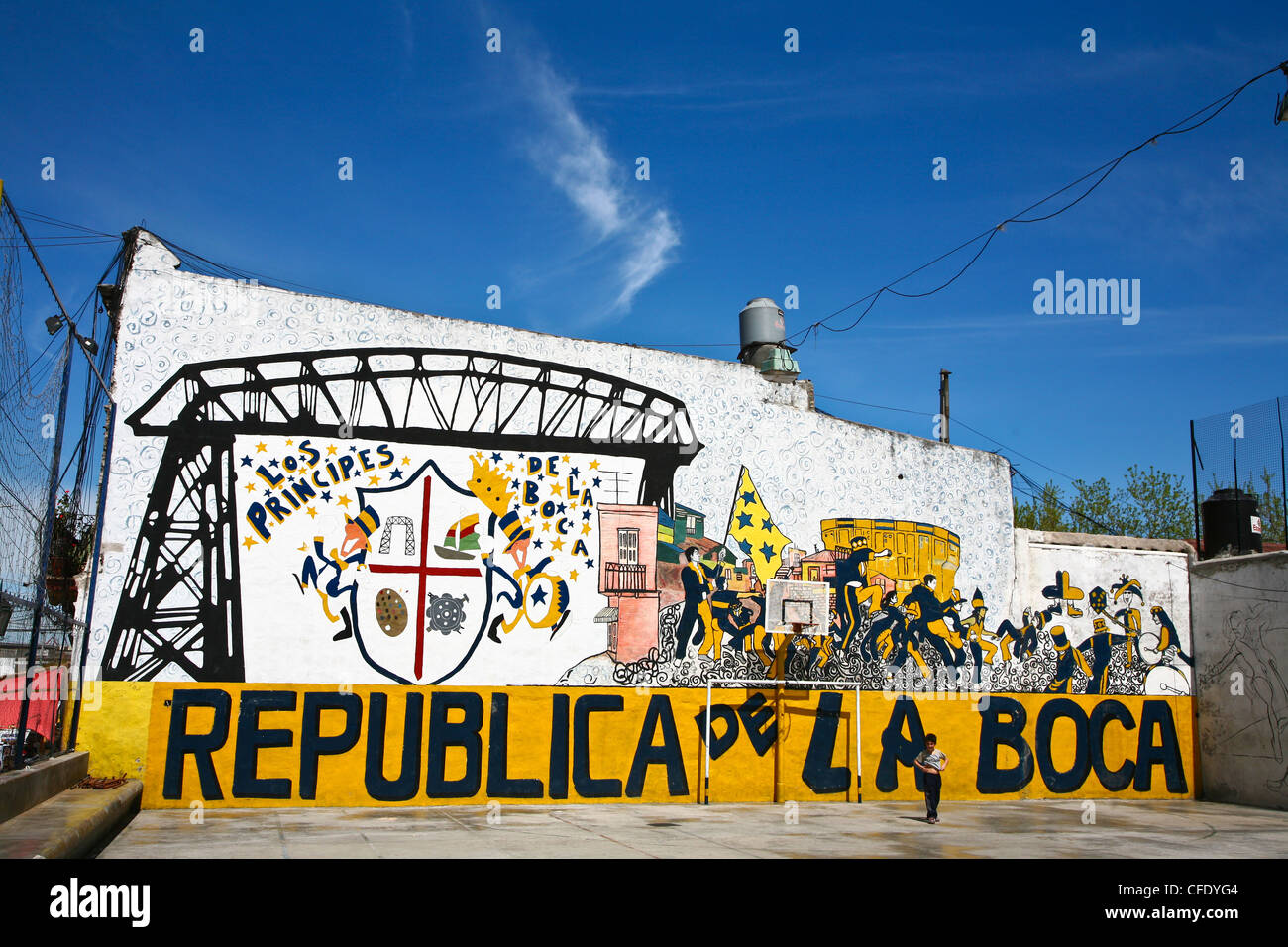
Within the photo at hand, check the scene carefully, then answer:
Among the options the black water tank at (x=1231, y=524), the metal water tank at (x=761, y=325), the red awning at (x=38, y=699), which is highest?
the metal water tank at (x=761, y=325)

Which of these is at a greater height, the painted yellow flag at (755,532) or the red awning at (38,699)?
the painted yellow flag at (755,532)

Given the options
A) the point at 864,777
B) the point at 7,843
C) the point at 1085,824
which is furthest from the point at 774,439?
the point at 7,843

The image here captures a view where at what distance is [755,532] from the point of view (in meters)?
17.5

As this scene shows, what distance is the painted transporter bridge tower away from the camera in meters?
14.2

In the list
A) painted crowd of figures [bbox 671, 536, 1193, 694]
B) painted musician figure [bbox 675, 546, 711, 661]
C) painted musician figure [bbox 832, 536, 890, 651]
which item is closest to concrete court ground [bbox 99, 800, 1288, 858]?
painted crowd of figures [bbox 671, 536, 1193, 694]

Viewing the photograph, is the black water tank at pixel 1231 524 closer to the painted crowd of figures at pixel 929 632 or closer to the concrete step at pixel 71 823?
the painted crowd of figures at pixel 929 632

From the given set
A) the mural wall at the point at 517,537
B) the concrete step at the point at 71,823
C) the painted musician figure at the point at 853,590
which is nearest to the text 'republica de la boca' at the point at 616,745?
the mural wall at the point at 517,537

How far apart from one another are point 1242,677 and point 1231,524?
3.24m

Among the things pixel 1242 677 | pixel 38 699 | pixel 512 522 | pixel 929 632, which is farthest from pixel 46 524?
pixel 1242 677

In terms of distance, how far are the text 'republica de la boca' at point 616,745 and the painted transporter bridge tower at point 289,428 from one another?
0.93 m

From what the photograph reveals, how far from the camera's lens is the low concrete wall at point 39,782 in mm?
9366

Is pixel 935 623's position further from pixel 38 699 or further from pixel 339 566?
pixel 38 699

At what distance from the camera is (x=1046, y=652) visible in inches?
749
